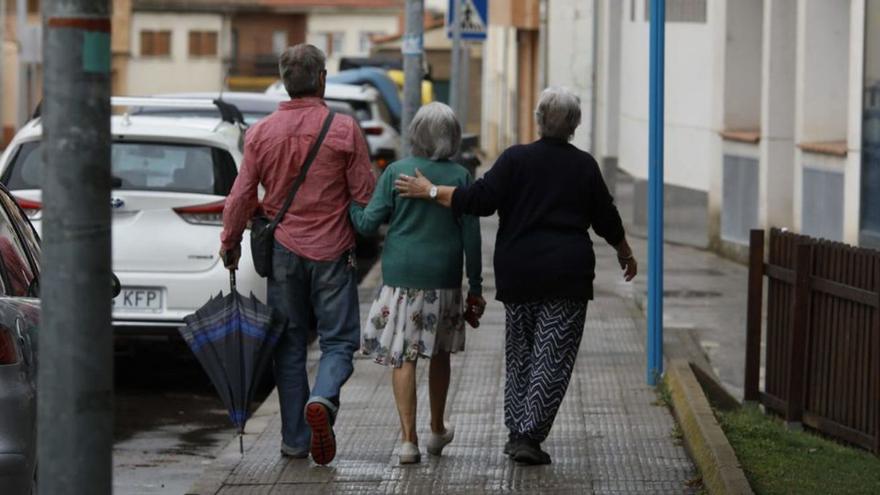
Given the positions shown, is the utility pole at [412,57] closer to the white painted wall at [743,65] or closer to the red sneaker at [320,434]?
the white painted wall at [743,65]

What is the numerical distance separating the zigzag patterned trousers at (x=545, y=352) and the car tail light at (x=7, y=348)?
2.59 meters

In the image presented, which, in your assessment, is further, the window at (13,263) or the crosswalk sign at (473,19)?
the crosswalk sign at (473,19)

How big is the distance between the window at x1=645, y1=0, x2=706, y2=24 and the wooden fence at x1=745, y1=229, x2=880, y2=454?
A: 11950 millimetres

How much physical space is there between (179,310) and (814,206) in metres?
8.04

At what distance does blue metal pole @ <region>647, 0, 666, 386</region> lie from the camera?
399 inches

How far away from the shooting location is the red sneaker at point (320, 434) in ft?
25.4

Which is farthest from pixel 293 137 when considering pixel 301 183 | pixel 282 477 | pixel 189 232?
pixel 189 232

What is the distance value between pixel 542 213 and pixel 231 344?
136cm

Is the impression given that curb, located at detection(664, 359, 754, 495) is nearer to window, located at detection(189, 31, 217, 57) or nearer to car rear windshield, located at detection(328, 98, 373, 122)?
car rear windshield, located at detection(328, 98, 373, 122)

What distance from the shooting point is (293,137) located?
7.93m

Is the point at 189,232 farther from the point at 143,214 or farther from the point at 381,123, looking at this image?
the point at 381,123

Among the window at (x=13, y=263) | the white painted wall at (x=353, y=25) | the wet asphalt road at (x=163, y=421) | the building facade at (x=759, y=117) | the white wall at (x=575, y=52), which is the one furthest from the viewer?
the white painted wall at (x=353, y=25)

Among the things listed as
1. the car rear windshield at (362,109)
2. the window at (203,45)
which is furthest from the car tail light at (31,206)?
the window at (203,45)

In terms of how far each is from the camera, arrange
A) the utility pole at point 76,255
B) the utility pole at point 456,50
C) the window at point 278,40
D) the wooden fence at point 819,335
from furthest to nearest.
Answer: the window at point 278,40 → the utility pole at point 456,50 → the wooden fence at point 819,335 → the utility pole at point 76,255
